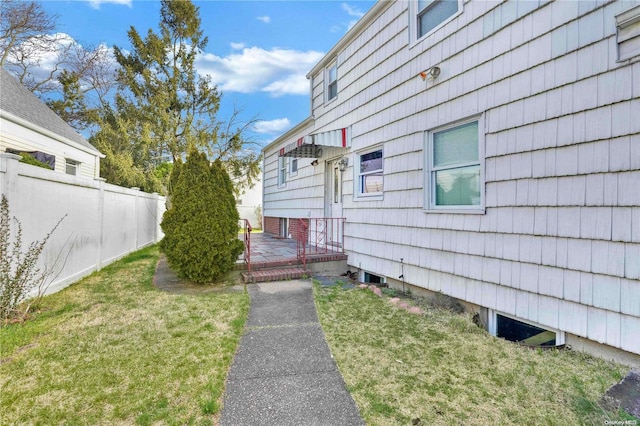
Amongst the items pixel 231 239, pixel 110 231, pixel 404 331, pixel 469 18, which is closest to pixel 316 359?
pixel 404 331

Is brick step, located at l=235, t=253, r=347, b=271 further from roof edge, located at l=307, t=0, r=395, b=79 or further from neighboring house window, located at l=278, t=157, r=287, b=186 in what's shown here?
neighboring house window, located at l=278, t=157, r=287, b=186

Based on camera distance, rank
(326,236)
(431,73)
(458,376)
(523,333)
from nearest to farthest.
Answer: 1. (458,376)
2. (523,333)
3. (431,73)
4. (326,236)

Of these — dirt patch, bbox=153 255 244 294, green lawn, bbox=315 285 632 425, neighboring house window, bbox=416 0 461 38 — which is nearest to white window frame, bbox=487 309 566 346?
green lawn, bbox=315 285 632 425

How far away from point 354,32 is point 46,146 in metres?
10.1

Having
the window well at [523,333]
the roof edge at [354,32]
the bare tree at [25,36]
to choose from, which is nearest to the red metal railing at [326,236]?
the window well at [523,333]

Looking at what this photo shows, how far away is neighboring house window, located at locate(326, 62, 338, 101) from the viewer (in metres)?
7.98

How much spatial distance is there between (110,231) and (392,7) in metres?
7.53

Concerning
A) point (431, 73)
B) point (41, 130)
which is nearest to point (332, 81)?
point (431, 73)

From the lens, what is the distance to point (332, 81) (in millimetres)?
8172

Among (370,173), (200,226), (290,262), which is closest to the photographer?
(200,226)

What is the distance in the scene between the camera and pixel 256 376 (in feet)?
8.83

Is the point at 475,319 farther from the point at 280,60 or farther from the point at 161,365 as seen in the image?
the point at 280,60

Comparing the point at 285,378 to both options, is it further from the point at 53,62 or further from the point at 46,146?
the point at 53,62

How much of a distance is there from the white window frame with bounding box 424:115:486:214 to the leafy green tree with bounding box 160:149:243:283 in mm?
3343
